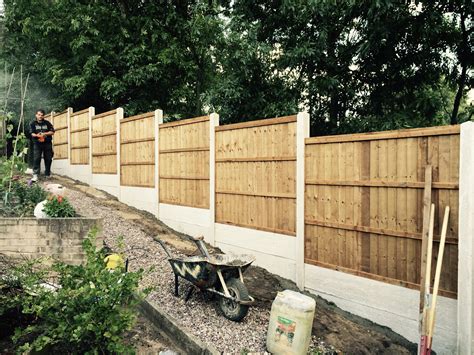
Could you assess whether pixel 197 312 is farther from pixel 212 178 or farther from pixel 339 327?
pixel 212 178

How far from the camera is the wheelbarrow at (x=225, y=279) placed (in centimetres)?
477

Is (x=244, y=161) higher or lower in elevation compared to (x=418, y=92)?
lower

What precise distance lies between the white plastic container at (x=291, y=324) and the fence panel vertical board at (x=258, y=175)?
1.88 metres

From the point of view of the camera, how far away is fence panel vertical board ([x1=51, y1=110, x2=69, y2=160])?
45.4 feet

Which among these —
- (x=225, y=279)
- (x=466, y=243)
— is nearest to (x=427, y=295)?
(x=466, y=243)

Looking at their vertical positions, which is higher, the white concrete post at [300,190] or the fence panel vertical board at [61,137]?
the fence panel vertical board at [61,137]

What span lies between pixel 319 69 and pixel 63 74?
904cm

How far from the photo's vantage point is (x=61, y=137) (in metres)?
14.2

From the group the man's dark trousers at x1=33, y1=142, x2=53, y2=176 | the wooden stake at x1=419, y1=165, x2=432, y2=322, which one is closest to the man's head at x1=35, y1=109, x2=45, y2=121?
the man's dark trousers at x1=33, y1=142, x2=53, y2=176

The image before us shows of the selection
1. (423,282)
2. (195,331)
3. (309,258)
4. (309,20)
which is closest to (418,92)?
(309,20)

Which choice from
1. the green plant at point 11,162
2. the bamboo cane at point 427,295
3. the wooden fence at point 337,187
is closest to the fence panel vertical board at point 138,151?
the wooden fence at point 337,187

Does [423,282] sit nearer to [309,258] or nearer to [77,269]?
[309,258]

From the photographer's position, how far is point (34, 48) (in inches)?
A: 691

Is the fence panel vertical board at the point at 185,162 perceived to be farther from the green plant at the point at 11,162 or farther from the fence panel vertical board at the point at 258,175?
the green plant at the point at 11,162
